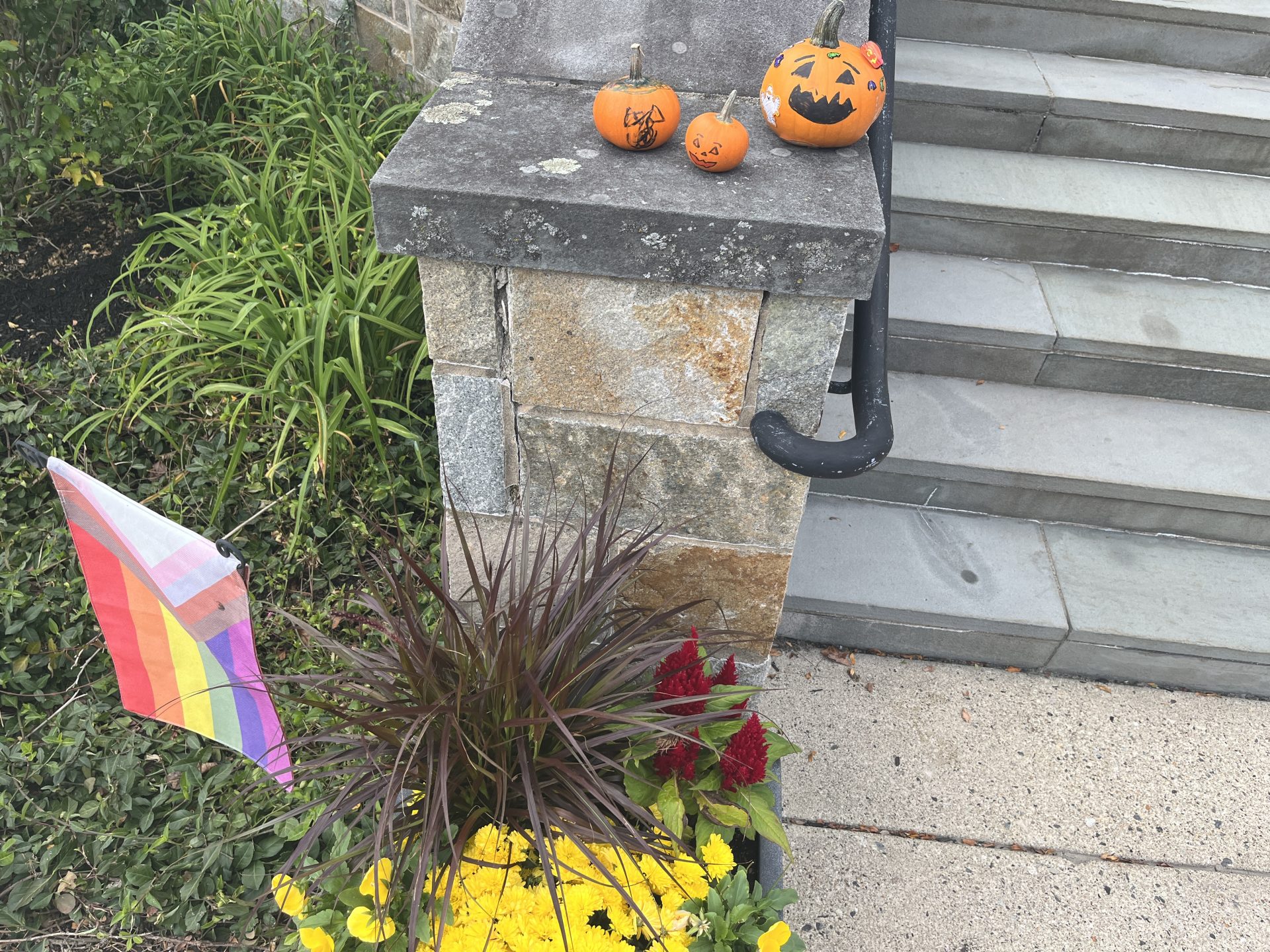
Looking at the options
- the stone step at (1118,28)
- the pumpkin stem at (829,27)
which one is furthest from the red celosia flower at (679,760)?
the stone step at (1118,28)

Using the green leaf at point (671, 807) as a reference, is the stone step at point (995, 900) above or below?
below

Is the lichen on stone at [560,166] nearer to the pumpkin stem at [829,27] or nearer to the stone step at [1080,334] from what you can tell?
the pumpkin stem at [829,27]

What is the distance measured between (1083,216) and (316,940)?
9.80 feet

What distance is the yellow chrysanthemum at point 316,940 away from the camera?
4.84ft

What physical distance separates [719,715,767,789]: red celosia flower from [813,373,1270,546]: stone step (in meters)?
1.19

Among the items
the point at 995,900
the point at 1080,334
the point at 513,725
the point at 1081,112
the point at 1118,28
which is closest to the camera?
the point at 513,725

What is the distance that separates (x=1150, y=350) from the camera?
2756mm

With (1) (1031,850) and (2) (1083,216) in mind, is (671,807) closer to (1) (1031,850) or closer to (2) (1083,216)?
(1) (1031,850)

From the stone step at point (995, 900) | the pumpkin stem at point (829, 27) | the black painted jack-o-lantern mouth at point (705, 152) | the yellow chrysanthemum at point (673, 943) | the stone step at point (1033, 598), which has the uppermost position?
the pumpkin stem at point (829, 27)

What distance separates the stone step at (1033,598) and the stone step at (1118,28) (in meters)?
1.94

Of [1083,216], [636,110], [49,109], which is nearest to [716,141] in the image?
[636,110]

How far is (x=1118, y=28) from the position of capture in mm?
3293

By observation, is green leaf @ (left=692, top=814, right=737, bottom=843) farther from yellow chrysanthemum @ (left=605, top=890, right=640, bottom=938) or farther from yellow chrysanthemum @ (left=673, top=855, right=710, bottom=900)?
yellow chrysanthemum @ (left=605, top=890, right=640, bottom=938)

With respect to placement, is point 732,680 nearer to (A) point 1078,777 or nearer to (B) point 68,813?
(A) point 1078,777
